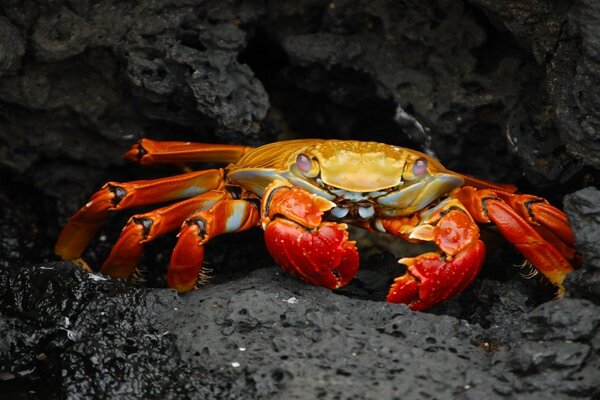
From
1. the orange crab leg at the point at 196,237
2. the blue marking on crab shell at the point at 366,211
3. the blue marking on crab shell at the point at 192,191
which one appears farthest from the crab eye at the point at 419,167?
the blue marking on crab shell at the point at 192,191

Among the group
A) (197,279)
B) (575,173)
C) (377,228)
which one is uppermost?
(575,173)

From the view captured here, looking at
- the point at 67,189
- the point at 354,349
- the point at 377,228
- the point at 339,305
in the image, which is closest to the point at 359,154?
the point at 377,228

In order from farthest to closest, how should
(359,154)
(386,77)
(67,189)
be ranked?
(67,189) < (386,77) < (359,154)

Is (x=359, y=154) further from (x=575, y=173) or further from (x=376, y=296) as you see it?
(x=575, y=173)

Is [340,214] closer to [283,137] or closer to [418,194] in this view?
[418,194]

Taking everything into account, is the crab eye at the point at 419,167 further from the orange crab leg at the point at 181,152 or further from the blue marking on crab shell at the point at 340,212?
the orange crab leg at the point at 181,152

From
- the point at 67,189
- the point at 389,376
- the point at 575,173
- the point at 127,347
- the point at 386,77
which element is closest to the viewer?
the point at 389,376

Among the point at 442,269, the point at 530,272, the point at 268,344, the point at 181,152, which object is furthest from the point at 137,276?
the point at 530,272

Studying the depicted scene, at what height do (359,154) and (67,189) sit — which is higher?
(359,154)
